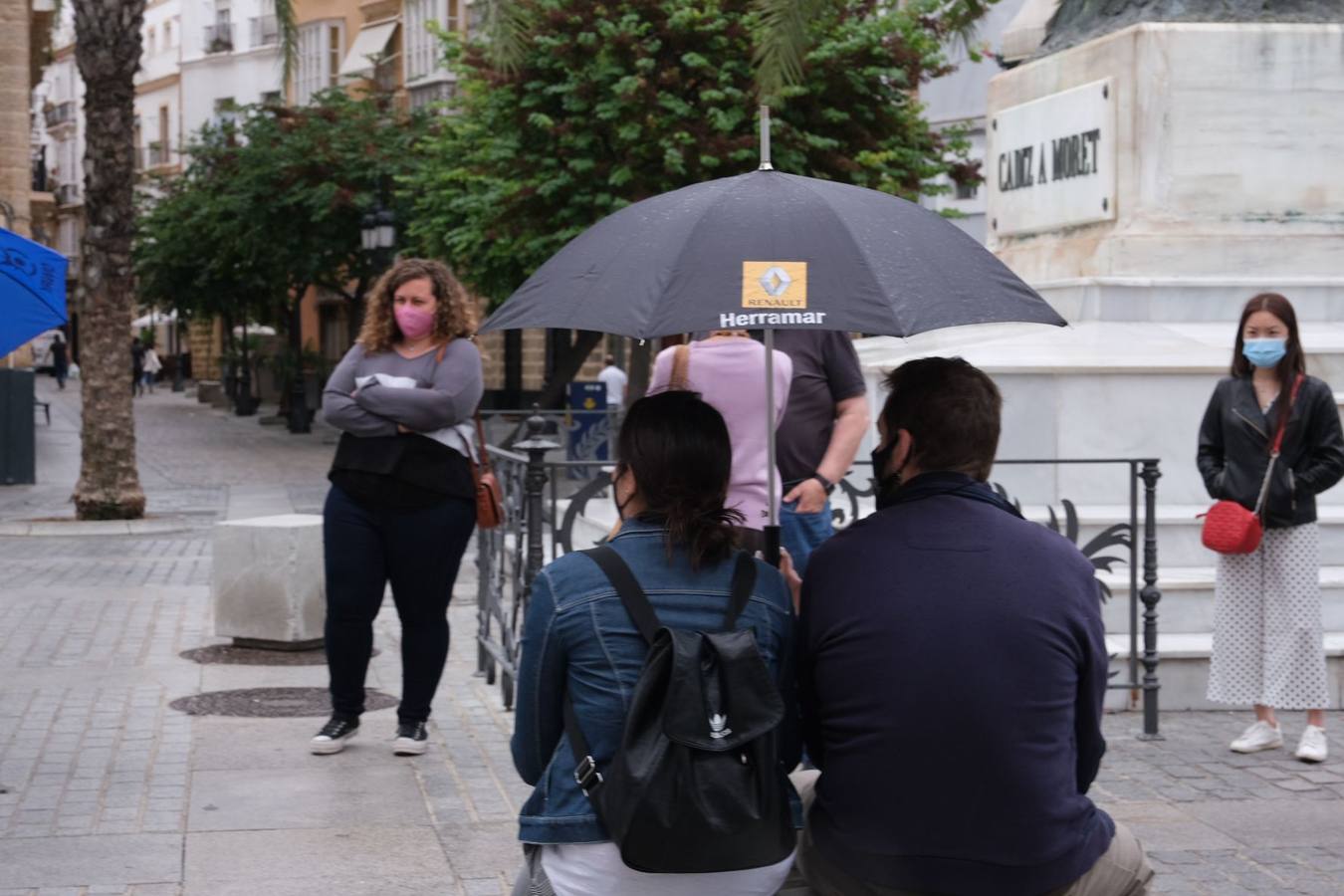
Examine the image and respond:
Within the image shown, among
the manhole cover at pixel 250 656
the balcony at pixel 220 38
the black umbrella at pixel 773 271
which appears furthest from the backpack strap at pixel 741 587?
the balcony at pixel 220 38

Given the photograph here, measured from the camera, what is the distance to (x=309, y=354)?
40.8 metres

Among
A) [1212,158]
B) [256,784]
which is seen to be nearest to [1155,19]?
[1212,158]

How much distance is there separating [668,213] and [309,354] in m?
37.6

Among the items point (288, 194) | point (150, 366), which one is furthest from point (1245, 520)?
point (150, 366)

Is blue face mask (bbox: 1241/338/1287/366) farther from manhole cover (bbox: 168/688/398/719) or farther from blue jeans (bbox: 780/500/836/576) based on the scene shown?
manhole cover (bbox: 168/688/398/719)

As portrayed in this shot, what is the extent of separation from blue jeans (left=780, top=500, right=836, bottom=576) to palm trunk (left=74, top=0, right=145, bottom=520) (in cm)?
1227

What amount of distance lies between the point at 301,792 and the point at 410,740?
662 mm

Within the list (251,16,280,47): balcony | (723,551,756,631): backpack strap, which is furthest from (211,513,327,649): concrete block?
(251,16,280,47): balcony

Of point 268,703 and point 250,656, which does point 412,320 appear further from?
point 250,656

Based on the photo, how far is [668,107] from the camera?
23.0 metres

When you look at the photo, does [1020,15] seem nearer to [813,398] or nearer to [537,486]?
[537,486]

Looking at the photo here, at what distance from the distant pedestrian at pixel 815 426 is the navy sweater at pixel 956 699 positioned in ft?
8.42

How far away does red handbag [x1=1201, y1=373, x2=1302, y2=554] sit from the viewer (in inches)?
289

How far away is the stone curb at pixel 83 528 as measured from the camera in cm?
1714
